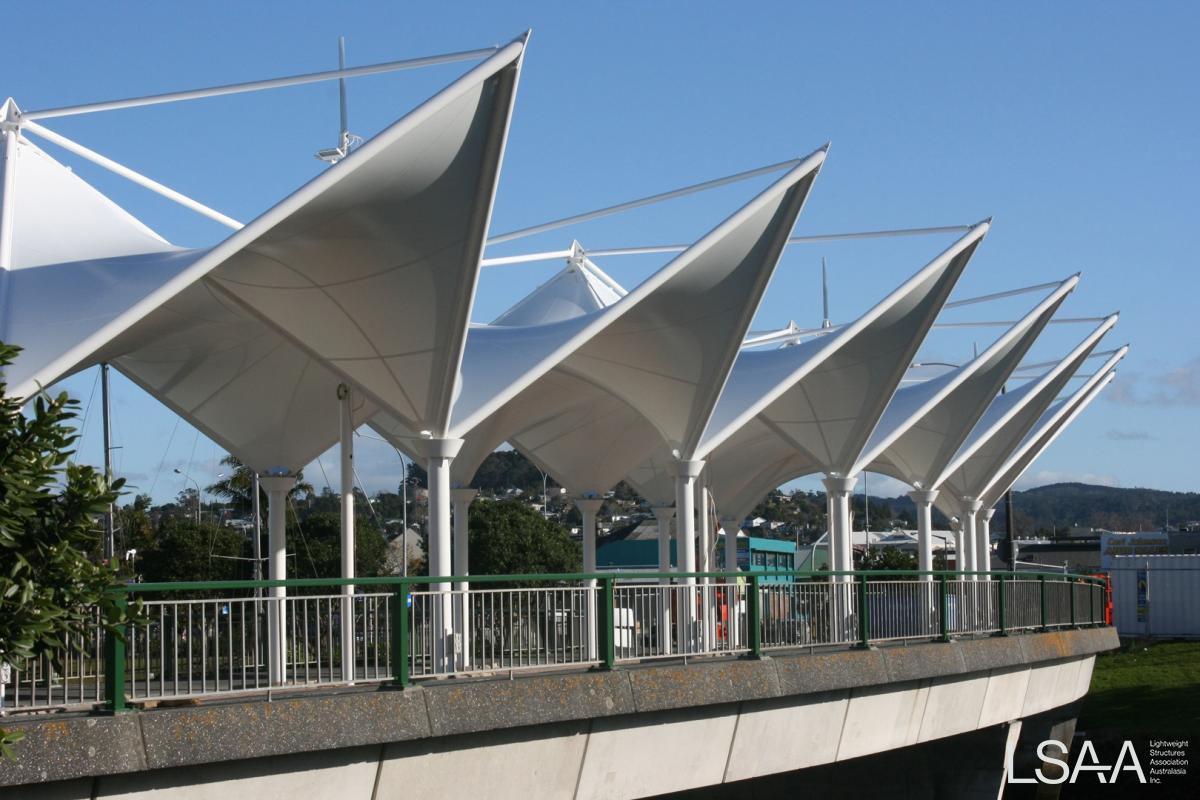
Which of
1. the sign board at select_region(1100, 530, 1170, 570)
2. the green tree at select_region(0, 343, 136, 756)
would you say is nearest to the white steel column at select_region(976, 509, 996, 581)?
the sign board at select_region(1100, 530, 1170, 570)

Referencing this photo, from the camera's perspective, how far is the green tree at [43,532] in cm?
780

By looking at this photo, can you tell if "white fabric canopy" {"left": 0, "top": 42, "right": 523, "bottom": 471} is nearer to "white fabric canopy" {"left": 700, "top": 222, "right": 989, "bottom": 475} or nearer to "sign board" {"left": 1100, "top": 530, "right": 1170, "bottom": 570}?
"white fabric canopy" {"left": 700, "top": 222, "right": 989, "bottom": 475}

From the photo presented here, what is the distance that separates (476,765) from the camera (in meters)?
12.5

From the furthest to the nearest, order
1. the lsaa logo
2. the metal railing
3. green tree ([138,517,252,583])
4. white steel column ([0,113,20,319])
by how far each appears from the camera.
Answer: green tree ([138,517,252,583]) → the lsaa logo → white steel column ([0,113,20,319]) → the metal railing

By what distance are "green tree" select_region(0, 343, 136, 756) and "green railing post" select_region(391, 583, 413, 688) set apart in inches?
155

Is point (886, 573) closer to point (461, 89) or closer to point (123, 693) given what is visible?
point (461, 89)

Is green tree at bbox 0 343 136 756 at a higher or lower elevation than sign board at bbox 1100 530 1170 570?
higher

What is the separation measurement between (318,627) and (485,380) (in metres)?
8.30

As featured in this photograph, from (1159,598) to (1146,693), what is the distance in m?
15.7

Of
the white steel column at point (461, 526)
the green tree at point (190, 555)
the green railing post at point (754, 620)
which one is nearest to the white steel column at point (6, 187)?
the green railing post at point (754, 620)

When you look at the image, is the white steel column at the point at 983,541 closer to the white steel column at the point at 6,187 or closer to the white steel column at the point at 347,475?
the white steel column at the point at 347,475

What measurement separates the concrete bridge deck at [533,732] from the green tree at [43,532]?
5.28 feet

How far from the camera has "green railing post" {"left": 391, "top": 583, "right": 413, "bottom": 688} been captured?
1228 centimetres

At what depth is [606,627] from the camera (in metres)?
14.4
